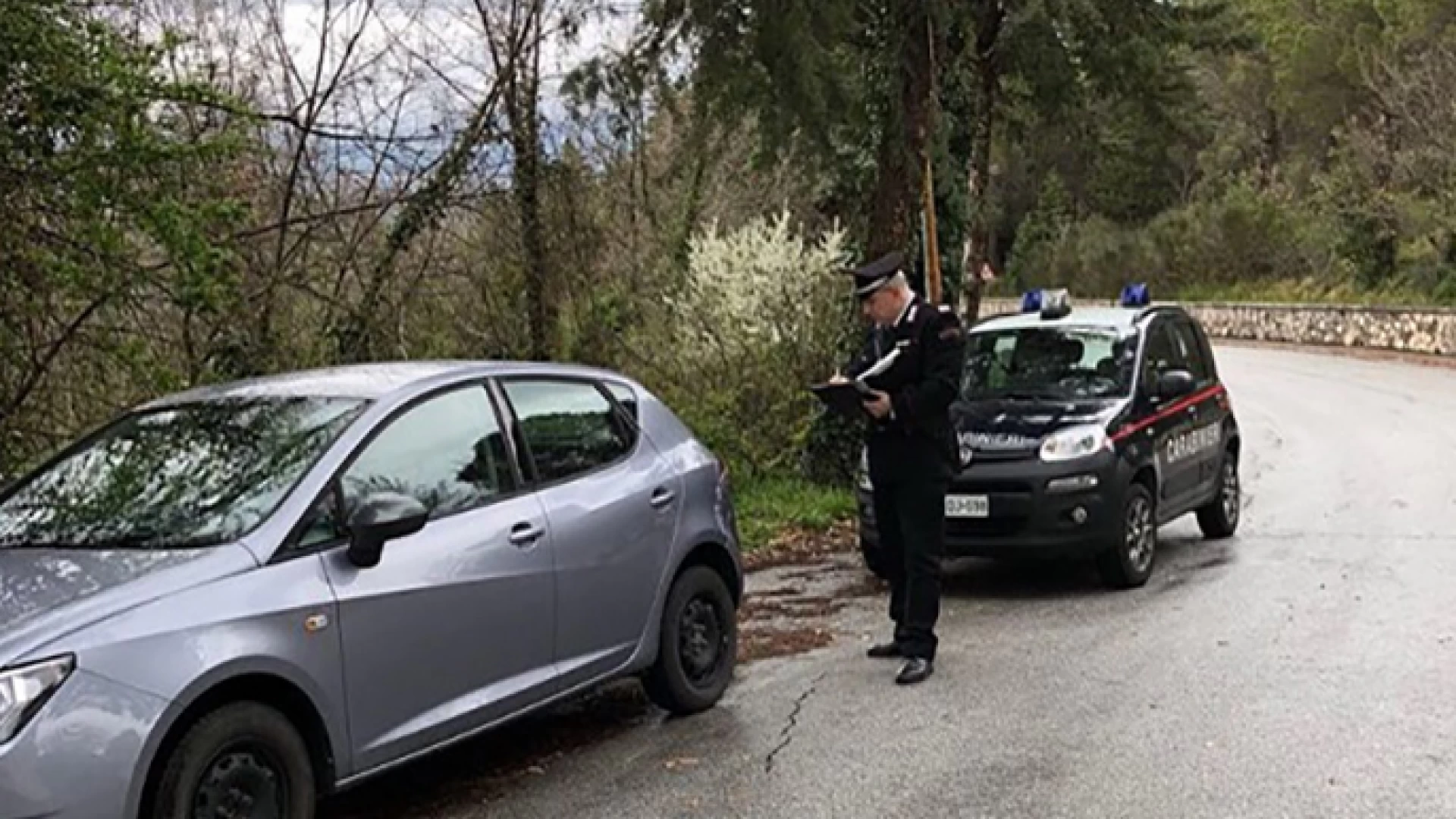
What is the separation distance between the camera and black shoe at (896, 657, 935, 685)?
718cm

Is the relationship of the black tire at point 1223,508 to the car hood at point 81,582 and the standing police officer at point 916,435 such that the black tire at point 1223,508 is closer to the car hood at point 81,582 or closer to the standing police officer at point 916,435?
the standing police officer at point 916,435

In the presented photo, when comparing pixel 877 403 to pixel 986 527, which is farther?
pixel 986 527

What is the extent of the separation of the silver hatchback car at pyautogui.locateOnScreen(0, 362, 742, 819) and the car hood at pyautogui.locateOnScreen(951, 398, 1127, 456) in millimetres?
2980

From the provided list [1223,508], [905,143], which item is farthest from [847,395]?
[905,143]

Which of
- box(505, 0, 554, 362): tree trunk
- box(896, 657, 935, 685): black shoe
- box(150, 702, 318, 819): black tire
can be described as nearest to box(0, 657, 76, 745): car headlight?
box(150, 702, 318, 819): black tire

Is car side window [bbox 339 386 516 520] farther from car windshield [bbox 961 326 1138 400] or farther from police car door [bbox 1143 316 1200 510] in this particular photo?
police car door [bbox 1143 316 1200 510]

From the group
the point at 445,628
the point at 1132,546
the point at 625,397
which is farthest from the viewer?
the point at 1132,546

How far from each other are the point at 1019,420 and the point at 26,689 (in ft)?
22.1

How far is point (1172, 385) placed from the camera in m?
10.1

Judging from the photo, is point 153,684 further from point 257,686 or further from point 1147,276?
point 1147,276

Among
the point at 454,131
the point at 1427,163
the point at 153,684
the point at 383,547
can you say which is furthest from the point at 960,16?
the point at 1427,163

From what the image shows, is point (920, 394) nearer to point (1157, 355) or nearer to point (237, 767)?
point (237, 767)

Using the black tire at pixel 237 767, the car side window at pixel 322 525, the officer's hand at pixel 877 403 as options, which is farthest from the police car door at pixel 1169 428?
the black tire at pixel 237 767

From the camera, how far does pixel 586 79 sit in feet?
40.5
